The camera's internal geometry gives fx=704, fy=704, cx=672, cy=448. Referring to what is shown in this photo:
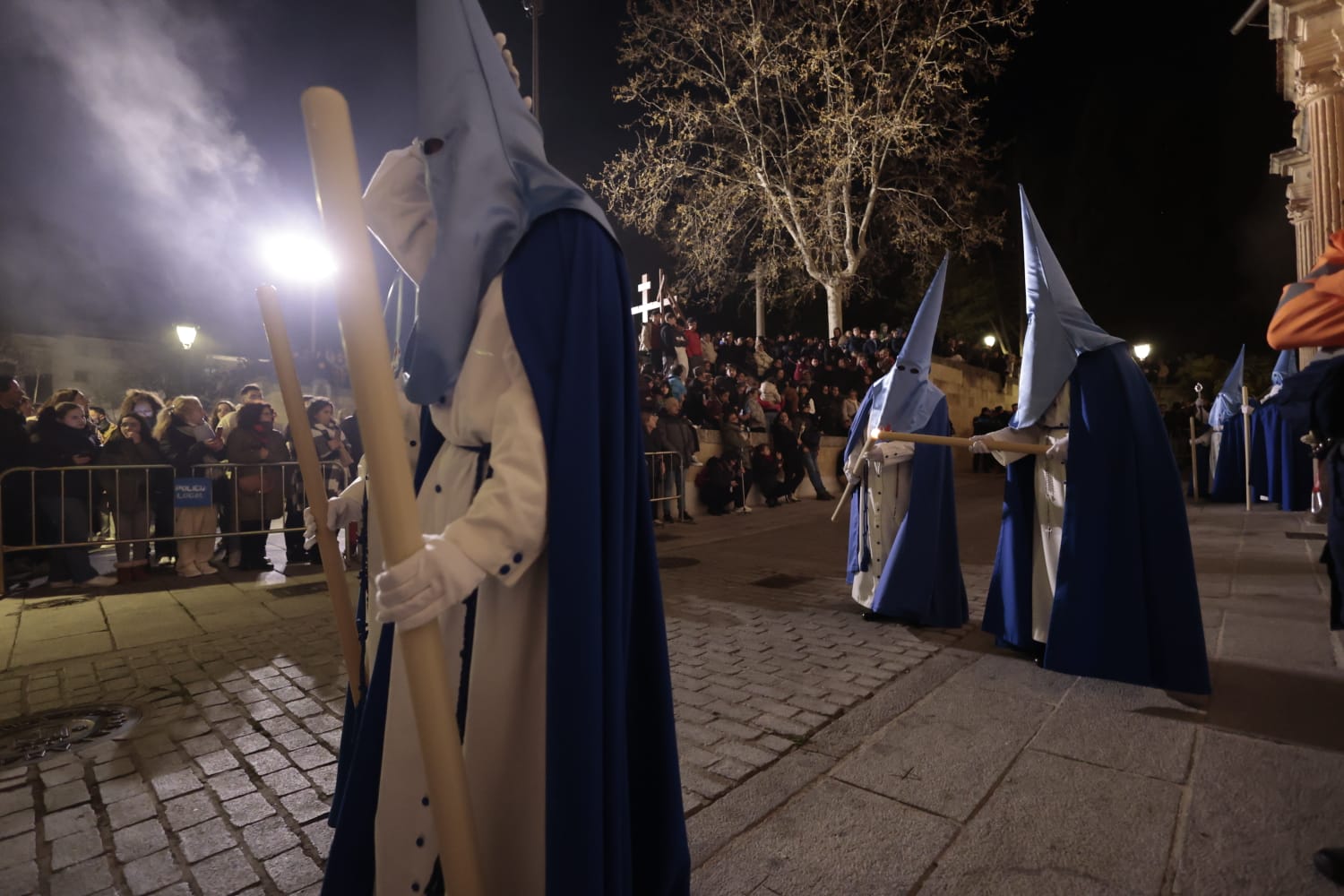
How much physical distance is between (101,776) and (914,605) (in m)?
4.88

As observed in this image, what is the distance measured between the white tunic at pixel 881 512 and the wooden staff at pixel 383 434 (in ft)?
15.8

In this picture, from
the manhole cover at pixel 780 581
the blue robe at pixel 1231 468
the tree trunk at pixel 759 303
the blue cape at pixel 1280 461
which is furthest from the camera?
the tree trunk at pixel 759 303

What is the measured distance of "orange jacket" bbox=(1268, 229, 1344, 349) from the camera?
7.80ft

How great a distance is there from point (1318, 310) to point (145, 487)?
950cm

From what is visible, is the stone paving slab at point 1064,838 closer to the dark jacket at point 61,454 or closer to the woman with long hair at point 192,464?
the woman with long hair at point 192,464

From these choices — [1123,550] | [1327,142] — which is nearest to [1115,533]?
[1123,550]

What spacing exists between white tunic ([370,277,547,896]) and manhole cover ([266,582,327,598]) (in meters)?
5.70

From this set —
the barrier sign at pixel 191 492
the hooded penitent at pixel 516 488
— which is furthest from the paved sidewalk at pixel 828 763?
the barrier sign at pixel 191 492

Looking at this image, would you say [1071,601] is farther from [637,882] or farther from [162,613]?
[162,613]

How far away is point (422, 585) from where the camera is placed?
125 cm

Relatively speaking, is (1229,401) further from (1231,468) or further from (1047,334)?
(1047,334)

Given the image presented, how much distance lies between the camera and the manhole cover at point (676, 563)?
789cm

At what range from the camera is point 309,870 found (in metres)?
2.37

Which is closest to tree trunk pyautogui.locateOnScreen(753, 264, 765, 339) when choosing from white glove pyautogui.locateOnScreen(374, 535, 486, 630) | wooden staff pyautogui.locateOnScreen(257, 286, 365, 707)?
wooden staff pyautogui.locateOnScreen(257, 286, 365, 707)
